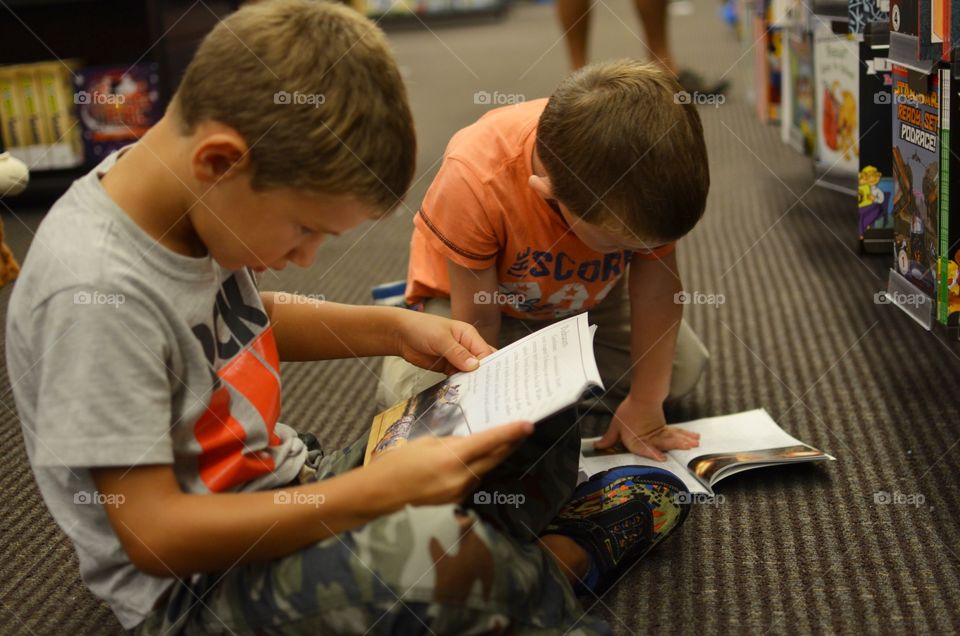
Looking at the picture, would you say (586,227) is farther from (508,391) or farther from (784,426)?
(784,426)

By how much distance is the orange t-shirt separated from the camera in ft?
3.43

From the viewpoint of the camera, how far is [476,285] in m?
1.08

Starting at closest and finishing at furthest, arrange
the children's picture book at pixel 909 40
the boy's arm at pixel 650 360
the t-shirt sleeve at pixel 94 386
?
the t-shirt sleeve at pixel 94 386
the children's picture book at pixel 909 40
the boy's arm at pixel 650 360

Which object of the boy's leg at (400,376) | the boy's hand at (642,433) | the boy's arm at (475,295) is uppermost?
the boy's arm at (475,295)

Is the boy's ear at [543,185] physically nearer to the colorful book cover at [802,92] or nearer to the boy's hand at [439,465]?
the boy's hand at [439,465]

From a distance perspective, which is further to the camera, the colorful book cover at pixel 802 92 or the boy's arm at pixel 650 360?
the colorful book cover at pixel 802 92

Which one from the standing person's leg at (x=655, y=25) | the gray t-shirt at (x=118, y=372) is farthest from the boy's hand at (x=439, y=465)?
the standing person's leg at (x=655, y=25)

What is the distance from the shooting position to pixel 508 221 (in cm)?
105

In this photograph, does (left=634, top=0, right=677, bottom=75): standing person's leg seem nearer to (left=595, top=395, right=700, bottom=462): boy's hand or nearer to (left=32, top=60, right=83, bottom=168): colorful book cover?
(left=32, top=60, right=83, bottom=168): colorful book cover

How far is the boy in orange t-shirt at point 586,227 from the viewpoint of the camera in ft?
2.92

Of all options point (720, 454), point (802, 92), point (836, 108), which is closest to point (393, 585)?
point (720, 454)

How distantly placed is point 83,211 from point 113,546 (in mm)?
239

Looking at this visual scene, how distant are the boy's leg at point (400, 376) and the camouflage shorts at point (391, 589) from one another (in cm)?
50

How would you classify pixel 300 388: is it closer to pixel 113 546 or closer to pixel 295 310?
pixel 295 310
